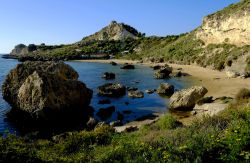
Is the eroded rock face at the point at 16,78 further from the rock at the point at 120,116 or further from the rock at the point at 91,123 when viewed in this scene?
the rock at the point at 91,123

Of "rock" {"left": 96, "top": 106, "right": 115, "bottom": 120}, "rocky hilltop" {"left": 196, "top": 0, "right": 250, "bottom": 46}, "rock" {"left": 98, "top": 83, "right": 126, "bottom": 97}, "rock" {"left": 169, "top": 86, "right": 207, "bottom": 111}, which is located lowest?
"rock" {"left": 96, "top": 106, "right": 115, "bottom": 120}

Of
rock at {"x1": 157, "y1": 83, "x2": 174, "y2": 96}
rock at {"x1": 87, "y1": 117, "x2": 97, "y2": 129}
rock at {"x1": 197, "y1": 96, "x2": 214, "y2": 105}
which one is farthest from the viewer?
rock at {"x1": 157, "y1": 83, "x2": 174, "y2": 96}

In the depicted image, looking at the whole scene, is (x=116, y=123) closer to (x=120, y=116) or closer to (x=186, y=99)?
(x=120, y=116)

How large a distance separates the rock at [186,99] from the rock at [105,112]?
20.5 ft

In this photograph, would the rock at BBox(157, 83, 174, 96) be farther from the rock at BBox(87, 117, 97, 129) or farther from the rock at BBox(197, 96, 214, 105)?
the rock at BBox(87, 117, 97, 129)

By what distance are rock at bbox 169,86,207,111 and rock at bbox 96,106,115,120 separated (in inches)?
246

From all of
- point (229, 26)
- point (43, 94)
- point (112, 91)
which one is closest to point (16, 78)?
point (43, 94)

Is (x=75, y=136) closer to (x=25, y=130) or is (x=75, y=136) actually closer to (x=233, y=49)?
(x=25, y=130)

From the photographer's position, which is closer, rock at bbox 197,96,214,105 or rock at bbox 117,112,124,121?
rock at bbox 117,112,124,121

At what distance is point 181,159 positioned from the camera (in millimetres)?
10211

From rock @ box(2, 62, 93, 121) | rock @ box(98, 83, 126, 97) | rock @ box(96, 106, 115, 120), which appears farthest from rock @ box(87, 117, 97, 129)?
rock @ box(98, 83, 126, 97)

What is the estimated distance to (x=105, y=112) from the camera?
36.6 metres

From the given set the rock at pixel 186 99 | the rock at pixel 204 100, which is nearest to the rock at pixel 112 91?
the rock at pixel 186 99

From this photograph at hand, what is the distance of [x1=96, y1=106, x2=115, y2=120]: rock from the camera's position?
3547 centimetres
